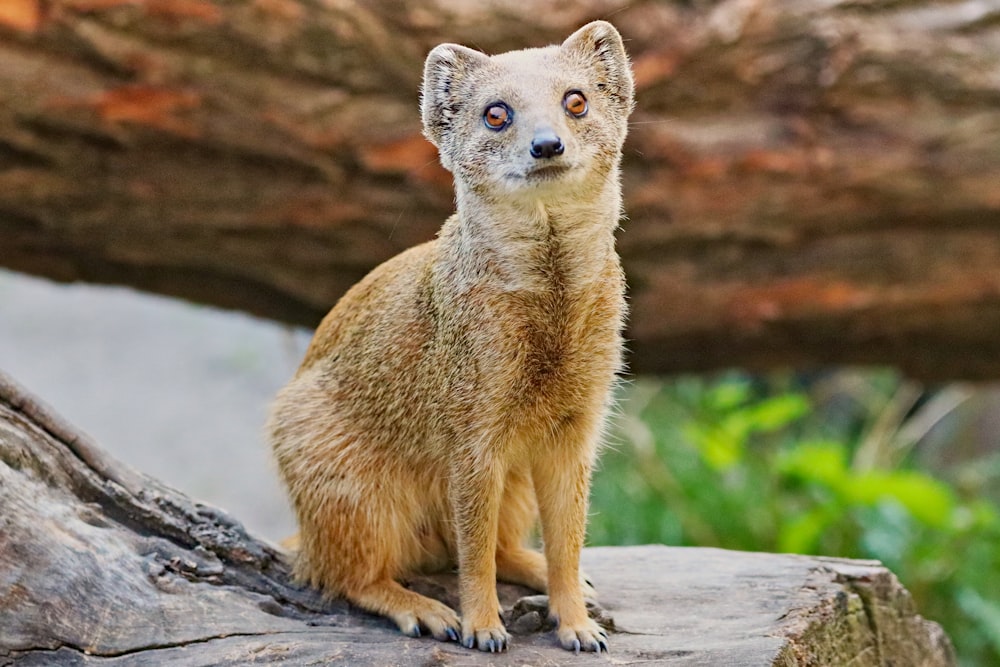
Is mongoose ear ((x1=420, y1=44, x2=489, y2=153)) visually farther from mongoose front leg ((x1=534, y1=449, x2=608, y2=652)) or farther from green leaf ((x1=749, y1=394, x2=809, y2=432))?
green leaf ((x1=749, y1=394, x2=809, y2=432))

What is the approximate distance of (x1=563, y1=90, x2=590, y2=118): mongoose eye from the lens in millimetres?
3229

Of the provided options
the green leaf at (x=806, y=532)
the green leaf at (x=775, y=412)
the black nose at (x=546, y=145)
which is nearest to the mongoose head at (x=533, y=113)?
the black nose at (x=546, y=145)

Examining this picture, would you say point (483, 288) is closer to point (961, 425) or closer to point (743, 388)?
point (743, 388)

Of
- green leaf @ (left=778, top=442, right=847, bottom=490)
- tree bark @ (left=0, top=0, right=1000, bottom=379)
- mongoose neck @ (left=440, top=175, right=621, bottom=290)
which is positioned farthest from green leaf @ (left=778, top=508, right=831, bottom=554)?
mongoose neck @ (left=440, top=175, right=621, bottom=290)

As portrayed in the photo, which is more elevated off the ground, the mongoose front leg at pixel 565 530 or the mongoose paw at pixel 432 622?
the mongoose front leg at pixel 565 530

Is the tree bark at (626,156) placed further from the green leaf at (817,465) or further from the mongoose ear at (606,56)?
the mongoose ear at (606,56)

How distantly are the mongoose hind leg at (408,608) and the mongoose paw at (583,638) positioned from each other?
340 millimetres

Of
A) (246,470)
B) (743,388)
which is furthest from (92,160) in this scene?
(246,470)

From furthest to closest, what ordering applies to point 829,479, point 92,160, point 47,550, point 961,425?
point 961,425, point 829,479, point 92,160, point 47,550

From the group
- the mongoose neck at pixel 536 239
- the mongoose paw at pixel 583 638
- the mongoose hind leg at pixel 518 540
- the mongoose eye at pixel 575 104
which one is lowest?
the mongoose paw at pixel 583 638

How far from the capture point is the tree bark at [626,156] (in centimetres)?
502

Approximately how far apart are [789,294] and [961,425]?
17.7 ft

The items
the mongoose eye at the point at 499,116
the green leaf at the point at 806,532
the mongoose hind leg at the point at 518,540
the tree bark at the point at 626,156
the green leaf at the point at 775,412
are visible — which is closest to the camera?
the mongoose eye at the point at 499,116

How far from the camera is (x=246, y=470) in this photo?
10.8 m
